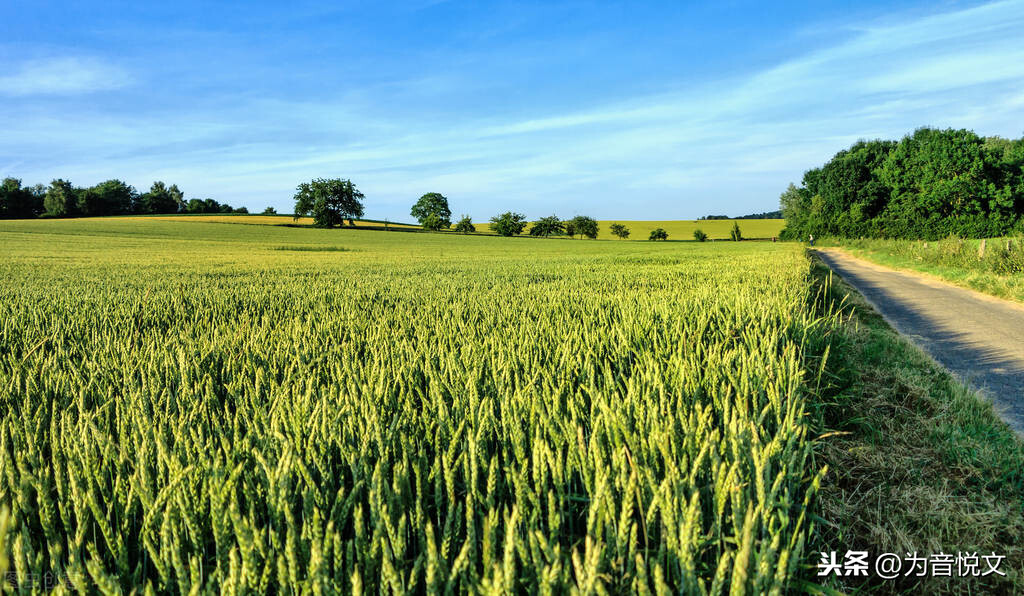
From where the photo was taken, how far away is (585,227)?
92938 millimetres

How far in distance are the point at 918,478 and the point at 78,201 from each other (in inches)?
4314

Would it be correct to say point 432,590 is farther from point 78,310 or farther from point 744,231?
point 744,231

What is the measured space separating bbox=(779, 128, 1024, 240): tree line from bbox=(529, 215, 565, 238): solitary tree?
48355 mm

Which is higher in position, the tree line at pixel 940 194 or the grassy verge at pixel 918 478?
the tree line at pixel 940 194

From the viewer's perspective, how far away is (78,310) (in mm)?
4914

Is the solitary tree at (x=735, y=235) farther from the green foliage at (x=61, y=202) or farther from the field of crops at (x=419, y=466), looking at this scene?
the green foliage at (x=61, y=202)

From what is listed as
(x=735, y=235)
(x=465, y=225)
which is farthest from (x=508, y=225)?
(x=735, y=235)

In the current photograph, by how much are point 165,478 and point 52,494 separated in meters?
0.44

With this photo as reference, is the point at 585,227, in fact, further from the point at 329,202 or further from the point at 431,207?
the point at 329,202

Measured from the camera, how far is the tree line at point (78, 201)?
80.2 metres

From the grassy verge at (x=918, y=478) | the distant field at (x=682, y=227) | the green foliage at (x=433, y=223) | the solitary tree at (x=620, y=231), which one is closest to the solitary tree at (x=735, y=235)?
the distant field at (x=682, y=227)

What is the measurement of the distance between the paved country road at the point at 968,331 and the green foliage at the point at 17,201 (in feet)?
362

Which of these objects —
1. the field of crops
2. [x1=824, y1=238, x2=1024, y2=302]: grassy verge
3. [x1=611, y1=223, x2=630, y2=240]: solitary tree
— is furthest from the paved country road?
[x1=611, y1=223, x2=630, y2=240]: solitary tree

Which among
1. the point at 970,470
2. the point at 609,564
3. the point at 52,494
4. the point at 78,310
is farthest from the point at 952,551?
the point at 78,310
